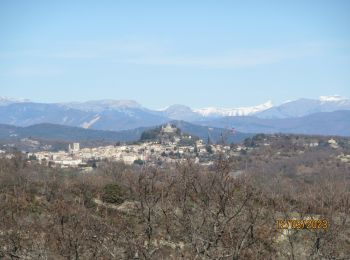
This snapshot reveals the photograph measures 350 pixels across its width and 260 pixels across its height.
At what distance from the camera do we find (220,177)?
8977 millimetres

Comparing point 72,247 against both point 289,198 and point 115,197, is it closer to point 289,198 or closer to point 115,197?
point 115,197

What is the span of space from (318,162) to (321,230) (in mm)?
61404

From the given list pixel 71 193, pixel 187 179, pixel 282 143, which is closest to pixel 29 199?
pixel 71 193
